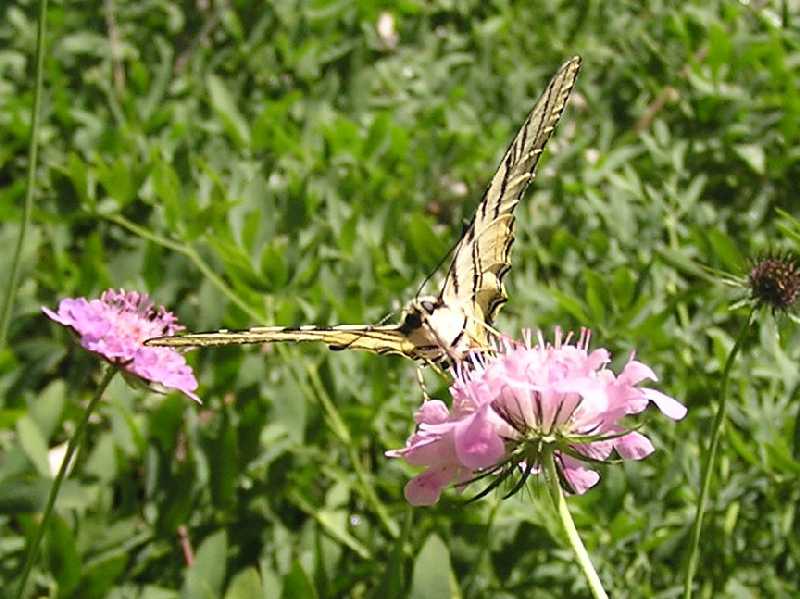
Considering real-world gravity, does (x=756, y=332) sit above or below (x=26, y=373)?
above

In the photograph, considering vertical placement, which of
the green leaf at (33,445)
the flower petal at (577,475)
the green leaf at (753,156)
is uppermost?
the green leaf at (753,156)

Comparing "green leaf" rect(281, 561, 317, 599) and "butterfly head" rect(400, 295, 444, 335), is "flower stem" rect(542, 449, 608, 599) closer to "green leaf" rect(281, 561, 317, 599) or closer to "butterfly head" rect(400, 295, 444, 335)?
"butterfly head" rect(400, 295, 444, 335)

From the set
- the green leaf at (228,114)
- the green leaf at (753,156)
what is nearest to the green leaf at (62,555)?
the green leaf at (228,114)

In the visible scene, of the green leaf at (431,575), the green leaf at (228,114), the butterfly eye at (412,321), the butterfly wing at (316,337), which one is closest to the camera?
the butterfly wing at (316,337)

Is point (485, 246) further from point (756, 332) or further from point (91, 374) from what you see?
point (91, 374)

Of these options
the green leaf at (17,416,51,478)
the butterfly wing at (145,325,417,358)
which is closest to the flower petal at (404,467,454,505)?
the butterfly wing at (145,325,417,358)

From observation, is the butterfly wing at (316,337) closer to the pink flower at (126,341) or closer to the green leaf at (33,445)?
the pink flower at (126,341)

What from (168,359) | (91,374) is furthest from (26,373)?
(168,359)
